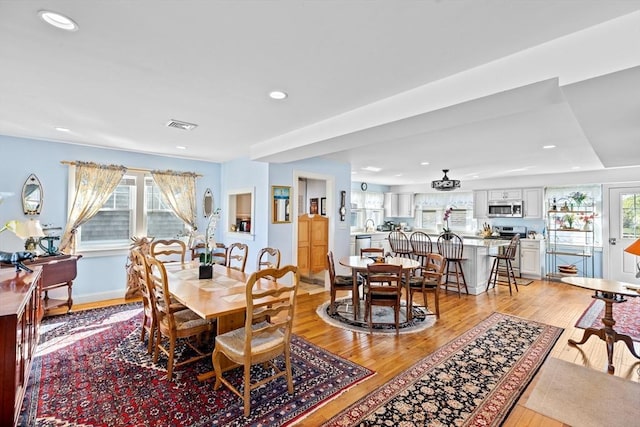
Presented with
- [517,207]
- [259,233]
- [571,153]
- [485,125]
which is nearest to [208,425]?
[259,233]

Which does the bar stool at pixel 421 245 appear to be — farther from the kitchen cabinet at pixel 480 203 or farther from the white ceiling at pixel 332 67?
the kitchen cabinet at pixel 480 203

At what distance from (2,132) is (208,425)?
4654mm

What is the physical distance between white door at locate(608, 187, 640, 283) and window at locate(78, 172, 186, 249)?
8.45 m

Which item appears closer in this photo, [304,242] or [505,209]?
[304,242]

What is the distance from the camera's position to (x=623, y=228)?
228 inches

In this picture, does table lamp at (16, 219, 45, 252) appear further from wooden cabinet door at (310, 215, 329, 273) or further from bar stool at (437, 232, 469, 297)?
bar stool at (437, 232, 469, 297)

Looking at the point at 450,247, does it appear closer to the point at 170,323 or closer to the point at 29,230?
the point at 170,323

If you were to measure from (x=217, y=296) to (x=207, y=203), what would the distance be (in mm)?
3717


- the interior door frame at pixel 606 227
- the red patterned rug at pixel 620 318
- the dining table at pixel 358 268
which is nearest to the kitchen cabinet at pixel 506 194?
the interior door frame at pixel 606 227

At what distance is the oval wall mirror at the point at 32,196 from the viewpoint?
13.7ft

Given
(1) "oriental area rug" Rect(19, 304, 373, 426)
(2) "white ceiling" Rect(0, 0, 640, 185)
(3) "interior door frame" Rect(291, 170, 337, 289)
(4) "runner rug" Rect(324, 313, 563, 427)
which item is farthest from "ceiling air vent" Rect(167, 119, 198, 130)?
(4) "runner rug" Rect(324, 313, 563, 427)

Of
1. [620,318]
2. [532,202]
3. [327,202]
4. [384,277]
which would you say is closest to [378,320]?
[384,277]

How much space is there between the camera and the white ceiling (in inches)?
60.2

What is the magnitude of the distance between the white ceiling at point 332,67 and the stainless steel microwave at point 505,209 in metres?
4.03
